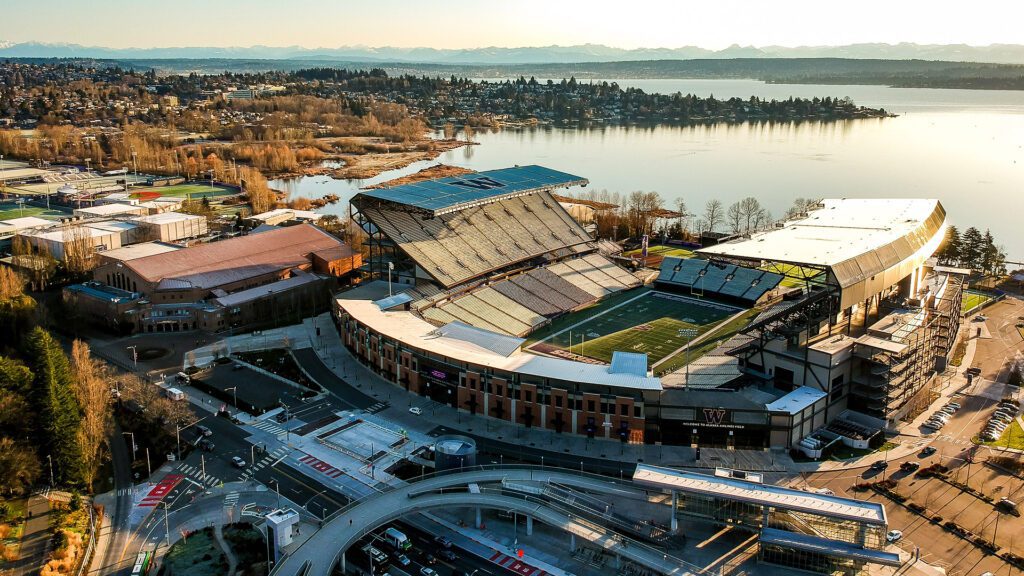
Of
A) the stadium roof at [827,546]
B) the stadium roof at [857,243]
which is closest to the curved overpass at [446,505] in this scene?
the stadium roof at [827,546]

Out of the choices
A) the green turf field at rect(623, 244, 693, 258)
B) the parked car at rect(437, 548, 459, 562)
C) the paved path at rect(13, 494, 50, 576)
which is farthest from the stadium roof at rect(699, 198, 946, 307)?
the paved path at rect(13, 494, 50, 576)

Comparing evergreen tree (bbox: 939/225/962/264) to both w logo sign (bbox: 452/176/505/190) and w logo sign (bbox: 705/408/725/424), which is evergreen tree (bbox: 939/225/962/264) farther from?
w logo sign (bbox: 705/408/725/424)

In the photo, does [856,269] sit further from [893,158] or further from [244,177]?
[893,158]

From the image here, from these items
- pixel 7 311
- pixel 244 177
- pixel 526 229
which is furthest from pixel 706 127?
pixel 7 311

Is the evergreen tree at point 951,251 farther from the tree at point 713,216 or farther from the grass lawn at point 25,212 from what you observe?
the grass lawn at point 25,212

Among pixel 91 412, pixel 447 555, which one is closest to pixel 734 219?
pixel 447 555

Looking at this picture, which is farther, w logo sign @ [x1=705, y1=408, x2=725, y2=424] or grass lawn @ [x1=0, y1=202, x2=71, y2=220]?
grass lawn @ [x1=0, y1=202, x2=71, y2=220]
